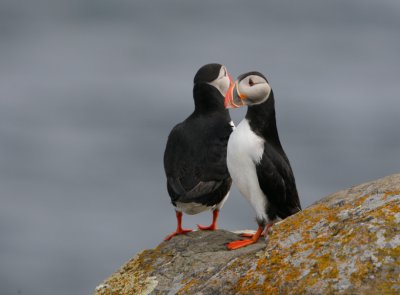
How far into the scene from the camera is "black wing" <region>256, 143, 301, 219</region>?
798cm

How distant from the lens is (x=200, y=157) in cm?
961

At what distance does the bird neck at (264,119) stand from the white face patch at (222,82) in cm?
243

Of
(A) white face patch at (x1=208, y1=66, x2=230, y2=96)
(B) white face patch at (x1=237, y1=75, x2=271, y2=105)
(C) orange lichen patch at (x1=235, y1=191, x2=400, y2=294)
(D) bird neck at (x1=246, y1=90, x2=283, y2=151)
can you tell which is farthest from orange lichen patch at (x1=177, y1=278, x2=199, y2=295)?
(A) white face patch at (x1=208, y1=66, x2=230, y2=96)

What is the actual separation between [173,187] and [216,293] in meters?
4.36

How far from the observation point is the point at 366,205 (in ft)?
16.7

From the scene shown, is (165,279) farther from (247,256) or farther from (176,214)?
(176,214)

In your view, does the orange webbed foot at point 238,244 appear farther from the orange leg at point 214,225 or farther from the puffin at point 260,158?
the orange leg at point 214,225

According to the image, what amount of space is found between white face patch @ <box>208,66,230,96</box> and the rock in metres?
4.59

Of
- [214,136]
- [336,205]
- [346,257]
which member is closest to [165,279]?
[336,205]

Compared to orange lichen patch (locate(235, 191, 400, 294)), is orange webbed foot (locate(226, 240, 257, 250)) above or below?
above

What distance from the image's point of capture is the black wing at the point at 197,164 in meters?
9.35

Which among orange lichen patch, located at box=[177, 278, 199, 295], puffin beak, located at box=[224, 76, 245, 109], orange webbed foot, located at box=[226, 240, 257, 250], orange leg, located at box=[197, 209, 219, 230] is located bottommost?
orange lichen patch, located at box=[177, 278, 199, 295]

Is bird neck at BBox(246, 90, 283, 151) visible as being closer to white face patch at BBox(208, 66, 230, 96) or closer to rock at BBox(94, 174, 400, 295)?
rock at BBox(94, 174, 400, 295)

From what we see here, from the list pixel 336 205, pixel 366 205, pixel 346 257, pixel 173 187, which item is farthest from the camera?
pixel 173 187
